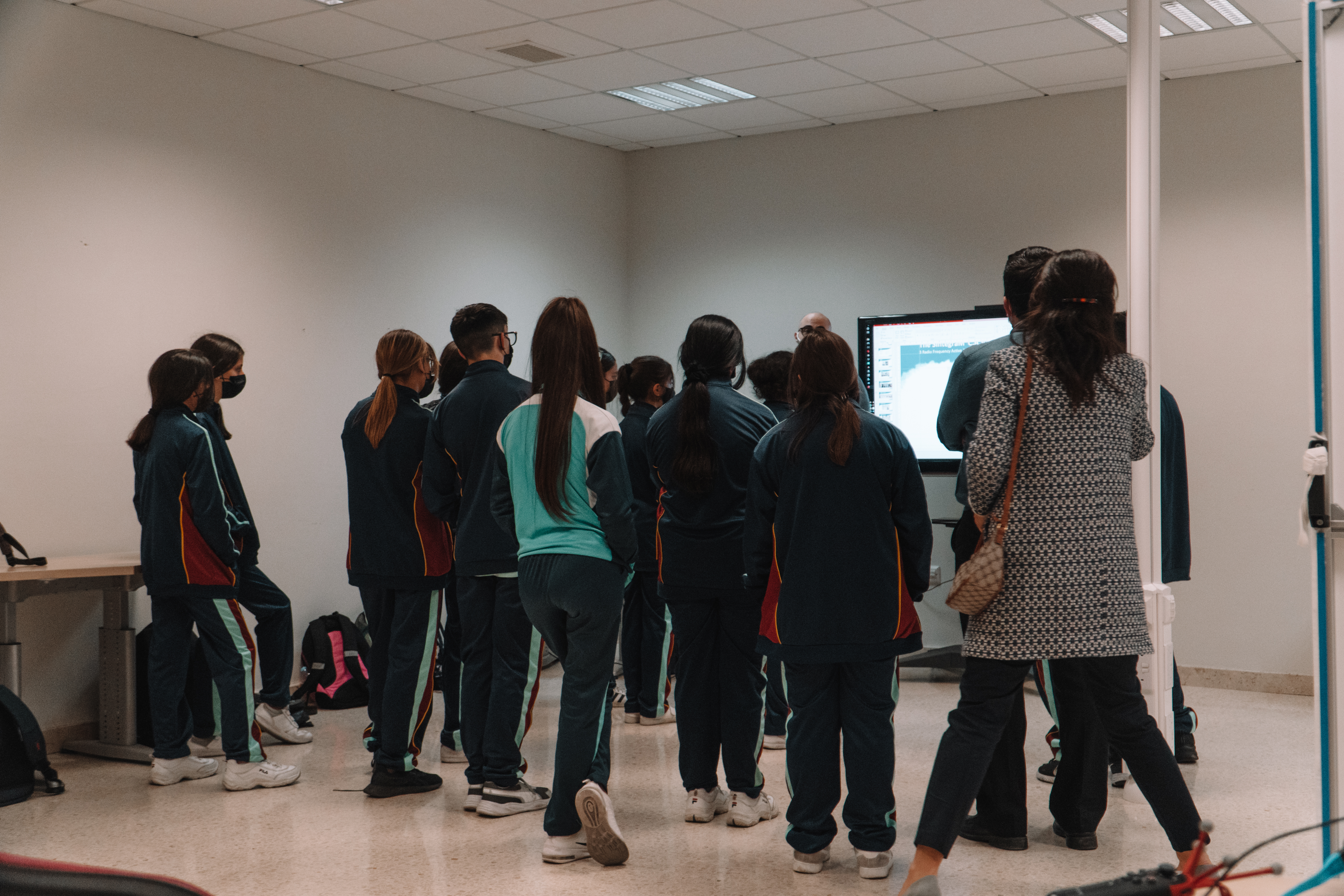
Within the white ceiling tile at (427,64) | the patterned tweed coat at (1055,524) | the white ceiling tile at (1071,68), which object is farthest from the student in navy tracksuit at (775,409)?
the white ceiling tile at (1071,68)

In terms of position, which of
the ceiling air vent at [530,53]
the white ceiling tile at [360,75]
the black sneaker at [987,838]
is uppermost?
the white ceiling tile at [360,75]

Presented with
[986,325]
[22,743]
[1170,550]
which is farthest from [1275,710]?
[22,743]

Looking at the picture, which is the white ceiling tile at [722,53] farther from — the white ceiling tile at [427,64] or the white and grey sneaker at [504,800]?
the white and grey sneaker at [504,800]

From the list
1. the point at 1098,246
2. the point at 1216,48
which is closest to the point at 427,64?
the point at 1098,246

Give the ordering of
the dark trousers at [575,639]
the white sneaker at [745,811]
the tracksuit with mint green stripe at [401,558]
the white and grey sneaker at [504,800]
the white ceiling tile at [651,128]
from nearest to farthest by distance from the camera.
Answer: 1. the dark trousers at [575,639]
2. the white sneaker at [745,811]
3. the white and grey sneaker at [504,800]
4. the tracksuit with mint green stripe at [401,558]
5. the white ceiling tile at [651,128]

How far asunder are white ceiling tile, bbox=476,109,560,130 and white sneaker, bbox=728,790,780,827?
418 cm

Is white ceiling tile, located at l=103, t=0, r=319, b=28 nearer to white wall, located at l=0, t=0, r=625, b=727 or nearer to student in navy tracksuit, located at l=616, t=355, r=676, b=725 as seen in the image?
white wall, located at l=0, t=0, r=625, b=727

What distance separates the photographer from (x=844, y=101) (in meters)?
6.31

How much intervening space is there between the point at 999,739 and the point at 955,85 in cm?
422

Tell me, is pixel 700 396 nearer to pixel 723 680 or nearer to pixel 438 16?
pixel 723 680

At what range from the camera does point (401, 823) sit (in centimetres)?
364

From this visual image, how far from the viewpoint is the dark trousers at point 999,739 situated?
252 centimetres

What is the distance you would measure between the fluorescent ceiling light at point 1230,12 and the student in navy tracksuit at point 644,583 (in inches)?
102

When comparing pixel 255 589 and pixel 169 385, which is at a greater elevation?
pixel 169 385
